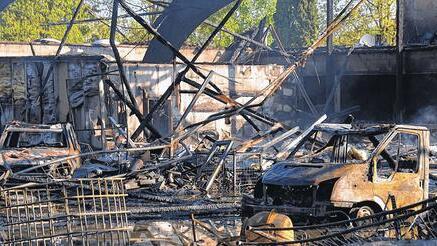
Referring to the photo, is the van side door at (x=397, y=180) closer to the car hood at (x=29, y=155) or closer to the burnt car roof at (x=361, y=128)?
the burnt car roof at (x=361, y=128)

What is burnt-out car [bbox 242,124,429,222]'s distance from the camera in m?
10.6

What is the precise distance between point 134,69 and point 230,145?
33.4ft

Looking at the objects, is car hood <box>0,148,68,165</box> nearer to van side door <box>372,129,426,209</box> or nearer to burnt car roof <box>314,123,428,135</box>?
burnt car roof <box>314,123,428,135</box>

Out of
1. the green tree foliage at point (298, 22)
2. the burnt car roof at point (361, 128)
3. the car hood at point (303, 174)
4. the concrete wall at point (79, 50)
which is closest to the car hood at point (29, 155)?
the car hood at point (303, 174)

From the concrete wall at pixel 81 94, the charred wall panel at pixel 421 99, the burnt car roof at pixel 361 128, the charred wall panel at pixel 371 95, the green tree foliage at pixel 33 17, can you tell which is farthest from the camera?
the green tree foliage at pixel 33 17

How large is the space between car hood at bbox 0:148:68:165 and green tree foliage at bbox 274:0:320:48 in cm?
3920

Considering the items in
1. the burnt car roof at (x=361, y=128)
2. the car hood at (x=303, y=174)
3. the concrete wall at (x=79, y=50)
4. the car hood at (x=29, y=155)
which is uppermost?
the concrete wall at (x=79, y=50)

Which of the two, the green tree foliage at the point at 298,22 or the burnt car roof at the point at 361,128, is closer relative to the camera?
the burnt car roof at the point at 361,128

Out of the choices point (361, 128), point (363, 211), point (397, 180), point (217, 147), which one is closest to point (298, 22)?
point (217, 147)

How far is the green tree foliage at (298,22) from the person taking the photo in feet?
178

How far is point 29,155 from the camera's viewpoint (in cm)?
1616

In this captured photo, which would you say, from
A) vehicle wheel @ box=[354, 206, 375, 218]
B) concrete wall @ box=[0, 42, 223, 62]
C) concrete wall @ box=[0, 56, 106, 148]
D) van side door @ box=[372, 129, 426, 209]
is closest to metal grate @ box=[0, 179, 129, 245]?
vehicle wheel @ box=[354, 206, 375, 218]

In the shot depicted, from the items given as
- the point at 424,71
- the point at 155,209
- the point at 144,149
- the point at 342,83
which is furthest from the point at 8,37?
the point at 155,209

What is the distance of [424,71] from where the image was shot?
3023cm
